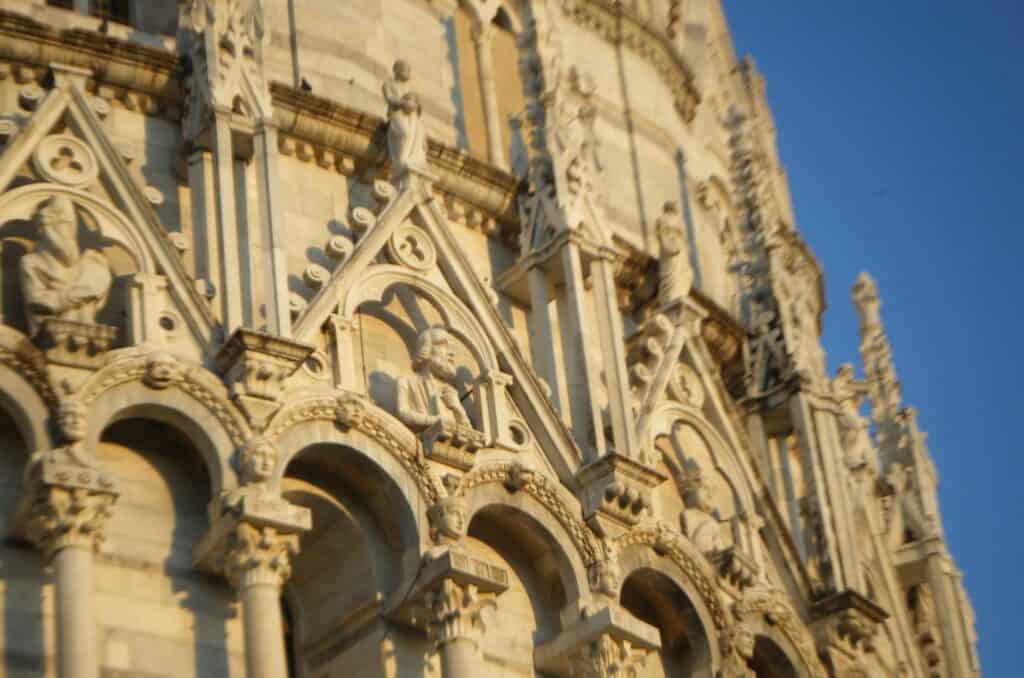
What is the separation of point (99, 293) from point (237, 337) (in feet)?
3.62

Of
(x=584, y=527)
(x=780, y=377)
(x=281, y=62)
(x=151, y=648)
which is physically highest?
(x=281, y=62)

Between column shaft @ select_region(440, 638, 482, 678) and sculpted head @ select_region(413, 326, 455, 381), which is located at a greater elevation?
sculpted head @ select_region(413, 326, 455, 381)

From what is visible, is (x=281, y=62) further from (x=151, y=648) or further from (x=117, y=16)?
(x=151, y=648)

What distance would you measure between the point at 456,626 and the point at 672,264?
6149 mm

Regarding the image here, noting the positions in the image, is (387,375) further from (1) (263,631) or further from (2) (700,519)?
(2) (700,519)

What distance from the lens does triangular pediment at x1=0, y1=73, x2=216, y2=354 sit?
66.5ft

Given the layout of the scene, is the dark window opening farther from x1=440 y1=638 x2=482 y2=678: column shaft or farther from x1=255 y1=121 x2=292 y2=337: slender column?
x1=440 y1=638 x2=482 y2=678: column shaft

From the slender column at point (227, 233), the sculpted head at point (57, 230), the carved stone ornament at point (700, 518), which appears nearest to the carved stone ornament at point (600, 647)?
the carved stone ornament at point (700, 518)

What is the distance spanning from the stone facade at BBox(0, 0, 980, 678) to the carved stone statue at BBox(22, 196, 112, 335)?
0.08 ft

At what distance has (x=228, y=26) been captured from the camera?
867 inches

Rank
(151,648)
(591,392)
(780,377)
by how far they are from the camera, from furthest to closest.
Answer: (780,377) < (591,392) < (151,648)

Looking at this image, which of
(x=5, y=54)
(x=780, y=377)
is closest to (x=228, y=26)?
(x=5, y=54)

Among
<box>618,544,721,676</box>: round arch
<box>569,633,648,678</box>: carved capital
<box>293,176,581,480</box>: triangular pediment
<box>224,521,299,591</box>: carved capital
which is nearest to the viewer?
<box>224,521,299,591</box>: carved capital

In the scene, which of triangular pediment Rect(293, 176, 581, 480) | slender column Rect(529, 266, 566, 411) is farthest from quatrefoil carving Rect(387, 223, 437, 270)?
slender column Rect(529, 266, 566, 411)
